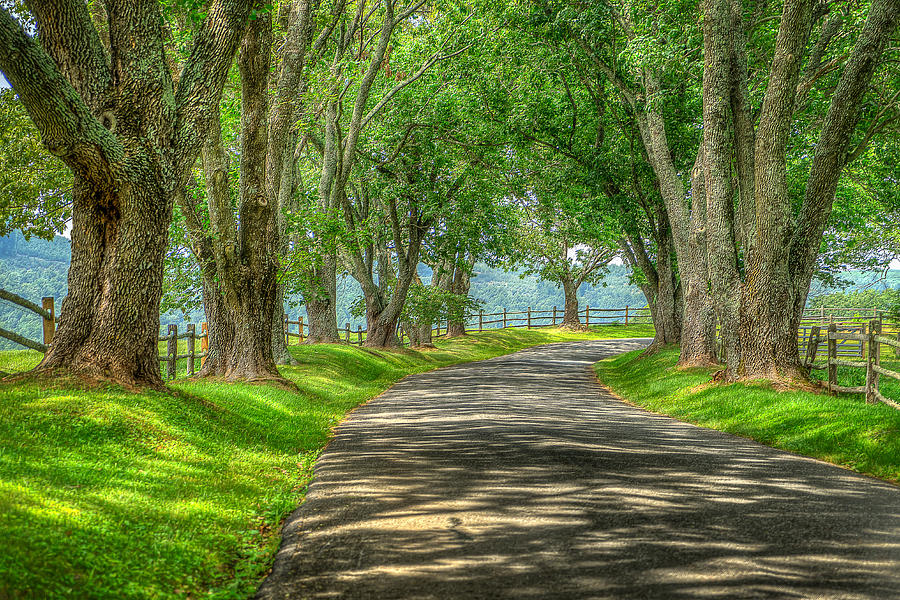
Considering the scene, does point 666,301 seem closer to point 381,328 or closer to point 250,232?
point 381,328

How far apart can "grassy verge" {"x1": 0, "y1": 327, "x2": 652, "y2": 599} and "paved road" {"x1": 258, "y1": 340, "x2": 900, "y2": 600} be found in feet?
1.41

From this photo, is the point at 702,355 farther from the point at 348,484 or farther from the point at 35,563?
the point at 35,563

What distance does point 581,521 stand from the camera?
5730mm

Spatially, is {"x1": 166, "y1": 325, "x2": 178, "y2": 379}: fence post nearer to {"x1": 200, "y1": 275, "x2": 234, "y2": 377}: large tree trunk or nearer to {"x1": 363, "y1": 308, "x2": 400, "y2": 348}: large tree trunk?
{"x1": 200, "y1": 275, "x2": 234, "y2": 377}: large tree trunk

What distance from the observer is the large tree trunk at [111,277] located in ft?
29.3

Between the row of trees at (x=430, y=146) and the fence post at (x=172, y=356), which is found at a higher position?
the row of trees at (x=430, y=146)

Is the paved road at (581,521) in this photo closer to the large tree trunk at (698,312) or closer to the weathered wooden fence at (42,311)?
the weathered wooden fence at (42,311)

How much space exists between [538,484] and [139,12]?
304 inches

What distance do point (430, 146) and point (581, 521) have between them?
2104cm

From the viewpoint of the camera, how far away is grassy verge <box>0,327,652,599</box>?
173 inches

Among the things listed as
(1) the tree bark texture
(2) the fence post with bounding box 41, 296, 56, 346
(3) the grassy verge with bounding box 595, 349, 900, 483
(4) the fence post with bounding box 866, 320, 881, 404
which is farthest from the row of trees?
(2) the fence post with bounding box 41, 296, 56, 346

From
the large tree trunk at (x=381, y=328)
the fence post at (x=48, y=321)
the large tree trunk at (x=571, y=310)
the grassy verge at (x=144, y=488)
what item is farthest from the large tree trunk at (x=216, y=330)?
the large tree trunk at (x=571, y=310)

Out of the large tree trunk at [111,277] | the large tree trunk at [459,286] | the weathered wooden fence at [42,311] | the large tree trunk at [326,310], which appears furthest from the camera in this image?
the large tree trunk at [459,286]

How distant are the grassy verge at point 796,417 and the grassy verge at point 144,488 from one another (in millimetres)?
6368
